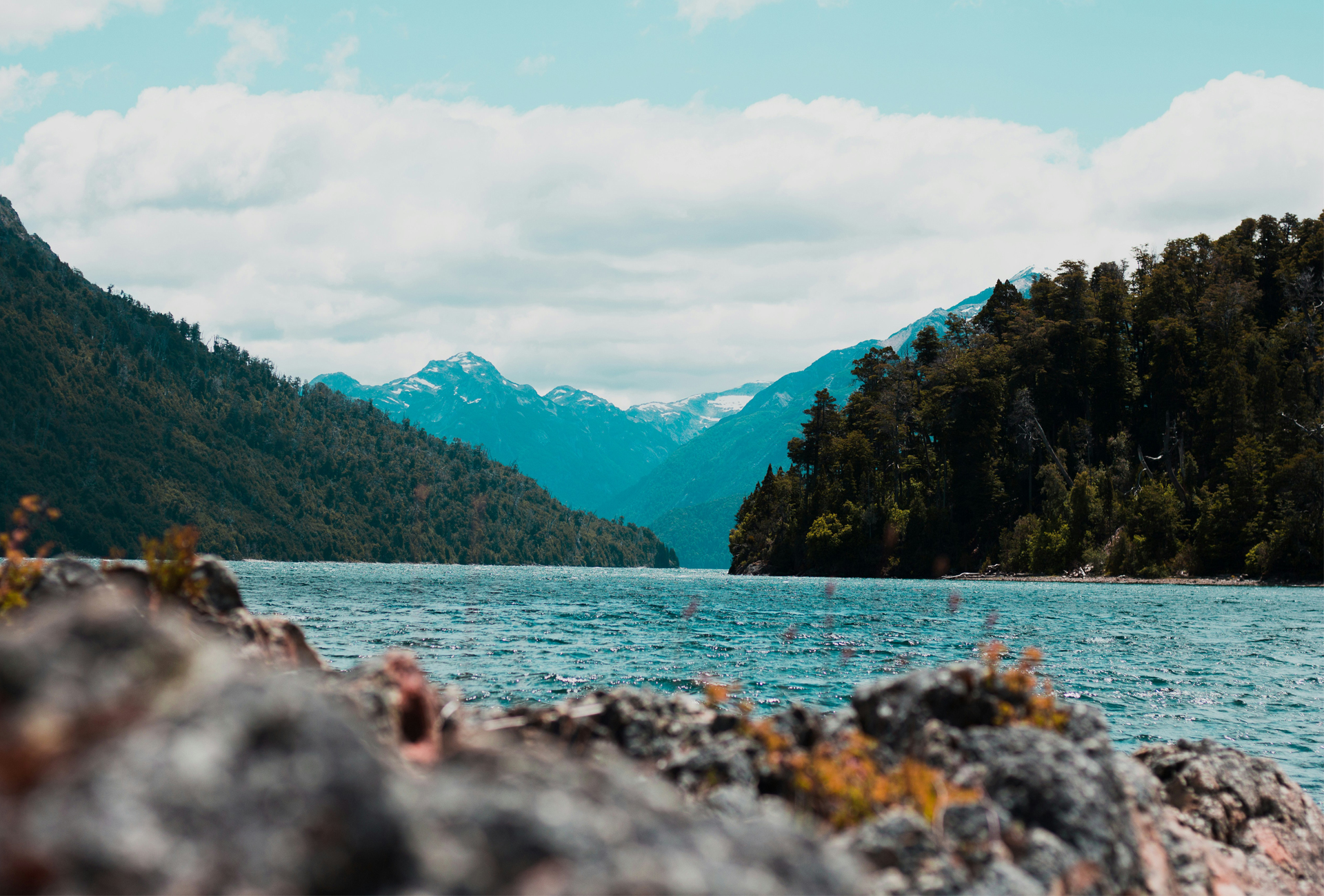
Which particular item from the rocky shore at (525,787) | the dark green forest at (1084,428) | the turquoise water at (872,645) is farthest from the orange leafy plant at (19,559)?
the dark green forest at (1084,428)

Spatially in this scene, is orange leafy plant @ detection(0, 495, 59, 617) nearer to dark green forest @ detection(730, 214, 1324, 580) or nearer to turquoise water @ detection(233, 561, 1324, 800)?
turquoise water @ detection(233, 561, 1324, 800)

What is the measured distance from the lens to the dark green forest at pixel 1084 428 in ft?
355

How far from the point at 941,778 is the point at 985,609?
54694 mm

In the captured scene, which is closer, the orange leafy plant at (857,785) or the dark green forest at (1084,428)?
the orange leafy plant at (857,785)

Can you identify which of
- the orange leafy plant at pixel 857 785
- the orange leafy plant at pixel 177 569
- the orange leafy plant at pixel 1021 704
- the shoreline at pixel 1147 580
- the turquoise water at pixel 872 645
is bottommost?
the shoreline at pixel 1147 580

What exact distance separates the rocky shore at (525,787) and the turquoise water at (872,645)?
21.2 feet

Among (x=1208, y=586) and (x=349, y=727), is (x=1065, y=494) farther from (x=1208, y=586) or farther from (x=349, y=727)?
(x=349, y=727)

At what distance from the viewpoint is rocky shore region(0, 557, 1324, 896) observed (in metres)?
3.47

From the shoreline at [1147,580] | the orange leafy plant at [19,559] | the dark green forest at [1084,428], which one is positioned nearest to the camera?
the orange leafy plant at [19,559]

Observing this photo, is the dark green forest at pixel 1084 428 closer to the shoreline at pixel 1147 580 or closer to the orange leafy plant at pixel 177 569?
the shoreline at pixel 1147 580

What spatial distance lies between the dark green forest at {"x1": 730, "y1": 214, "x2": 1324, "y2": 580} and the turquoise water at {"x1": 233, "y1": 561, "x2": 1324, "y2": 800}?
126 feet

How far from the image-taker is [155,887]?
10.7 ft

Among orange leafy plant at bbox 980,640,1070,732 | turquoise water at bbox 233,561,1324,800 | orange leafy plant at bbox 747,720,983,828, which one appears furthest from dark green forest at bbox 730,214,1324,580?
orange leafy plant at bbox 747,720,983,828

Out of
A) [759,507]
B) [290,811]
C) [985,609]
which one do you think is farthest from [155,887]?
[759,507]
